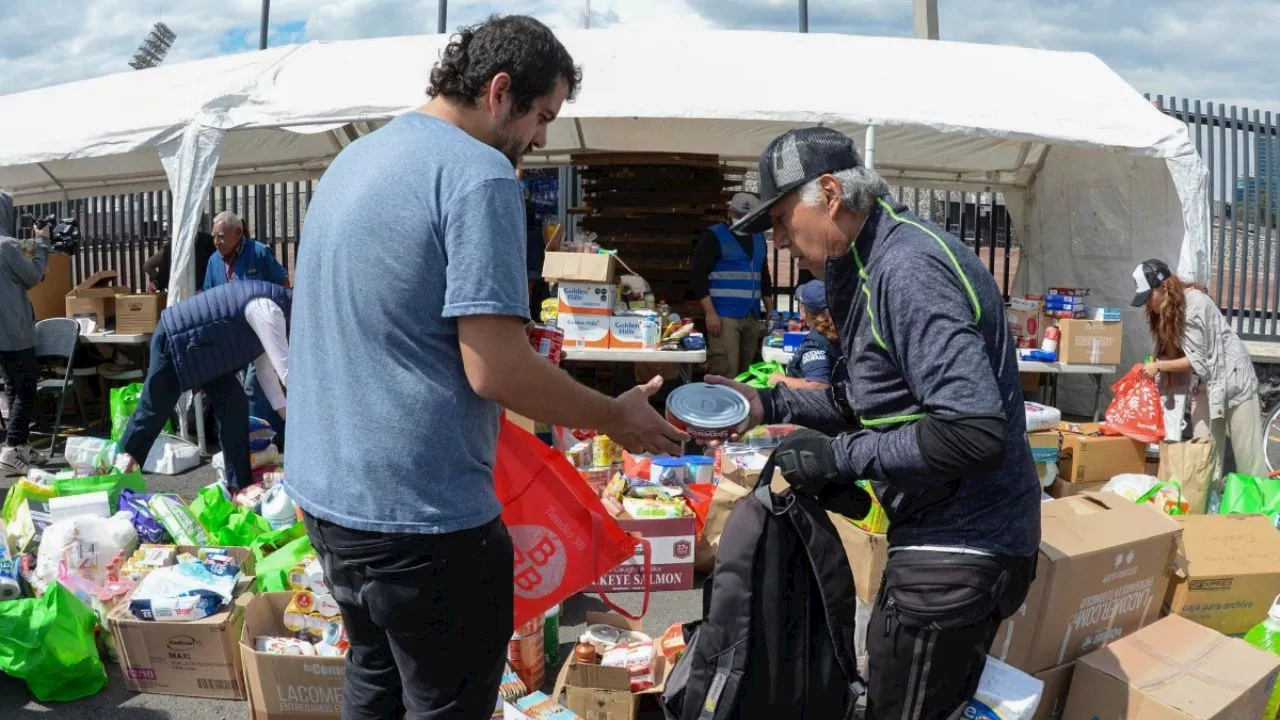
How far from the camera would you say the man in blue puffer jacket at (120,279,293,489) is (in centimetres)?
525

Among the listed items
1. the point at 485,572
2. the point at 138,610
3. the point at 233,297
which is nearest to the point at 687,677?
the point at 485,572

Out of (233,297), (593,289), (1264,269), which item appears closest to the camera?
(233,297)

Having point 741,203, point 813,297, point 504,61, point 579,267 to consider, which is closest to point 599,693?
point 504,61

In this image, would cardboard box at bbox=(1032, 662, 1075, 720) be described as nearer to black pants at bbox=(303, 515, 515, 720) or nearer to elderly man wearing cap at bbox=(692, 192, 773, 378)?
black pants at bbox=(303, 515, 515, 720)

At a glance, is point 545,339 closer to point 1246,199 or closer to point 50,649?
point 50,649

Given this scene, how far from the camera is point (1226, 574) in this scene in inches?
143

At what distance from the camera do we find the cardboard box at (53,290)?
846cm

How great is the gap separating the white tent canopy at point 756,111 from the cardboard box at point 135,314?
1126mm

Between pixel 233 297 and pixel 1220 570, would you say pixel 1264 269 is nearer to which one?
pixel 1220 570

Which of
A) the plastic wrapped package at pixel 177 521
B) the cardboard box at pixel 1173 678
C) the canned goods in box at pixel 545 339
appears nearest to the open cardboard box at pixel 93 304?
the plastic wrapped package at pixel 177 521

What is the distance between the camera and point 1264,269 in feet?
30.1

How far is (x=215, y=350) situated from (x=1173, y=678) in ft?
15.2

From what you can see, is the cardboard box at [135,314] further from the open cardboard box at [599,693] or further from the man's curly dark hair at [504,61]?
the man's curly dark hair at [504,61]

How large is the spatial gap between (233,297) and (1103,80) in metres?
6.33
